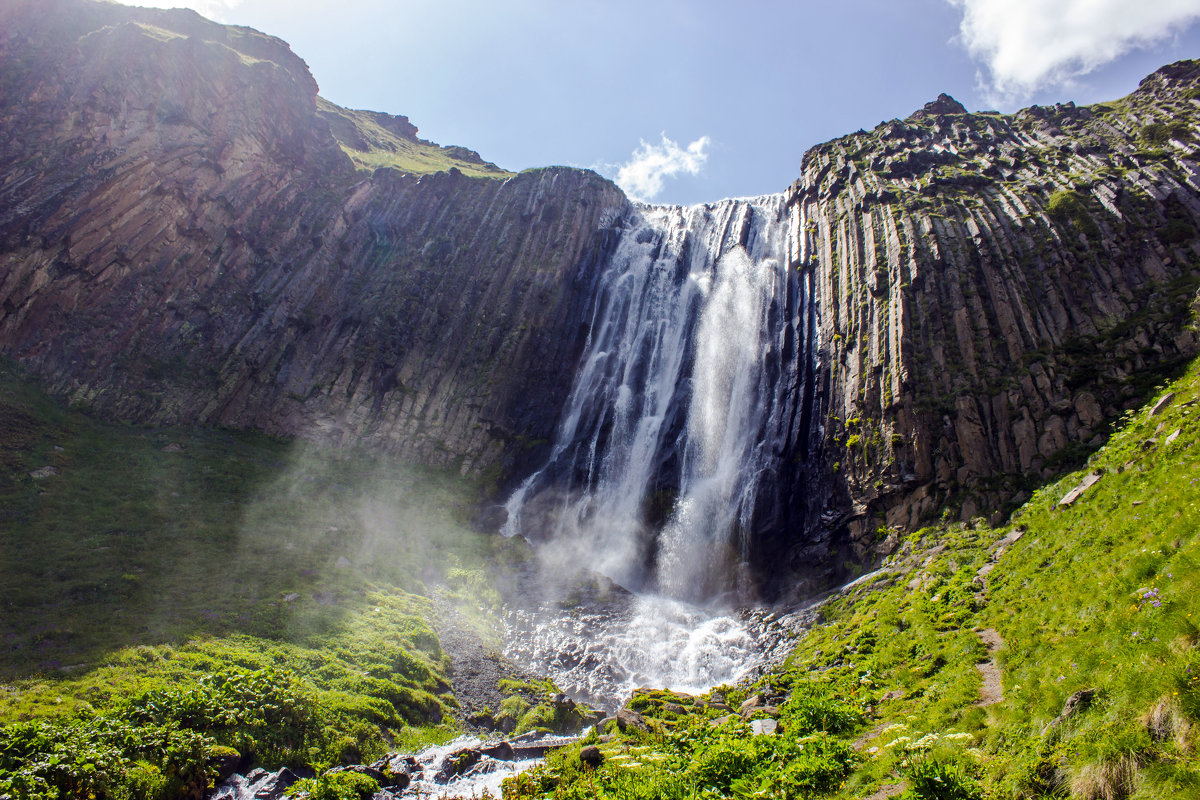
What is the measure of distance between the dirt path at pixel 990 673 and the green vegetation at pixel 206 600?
1550 centimetres

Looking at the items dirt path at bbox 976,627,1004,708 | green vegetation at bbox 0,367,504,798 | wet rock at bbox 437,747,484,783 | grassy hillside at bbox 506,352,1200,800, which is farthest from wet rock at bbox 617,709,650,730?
dirt path at bbox 976,627,1004,708

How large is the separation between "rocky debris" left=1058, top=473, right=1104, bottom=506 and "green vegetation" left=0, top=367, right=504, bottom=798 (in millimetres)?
21850

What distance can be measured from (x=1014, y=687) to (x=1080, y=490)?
41.1 ft

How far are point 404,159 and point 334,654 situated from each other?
90880 millimetres

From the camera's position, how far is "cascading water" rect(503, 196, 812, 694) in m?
27.1

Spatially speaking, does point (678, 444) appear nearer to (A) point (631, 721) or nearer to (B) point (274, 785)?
(A) point (631, 721)

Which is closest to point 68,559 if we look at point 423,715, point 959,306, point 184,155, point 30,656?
point 30,656

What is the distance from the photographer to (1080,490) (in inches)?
695

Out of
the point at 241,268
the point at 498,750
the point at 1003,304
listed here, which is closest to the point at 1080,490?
the point at 1003,304

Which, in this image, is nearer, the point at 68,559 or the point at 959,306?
the point at 68,559

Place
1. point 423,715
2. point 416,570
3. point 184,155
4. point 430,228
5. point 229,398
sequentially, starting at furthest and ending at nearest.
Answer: point 430,228 → point 184,155 → point 229,398 → point 416,570 → point 423,715

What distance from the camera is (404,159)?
92.4 metres

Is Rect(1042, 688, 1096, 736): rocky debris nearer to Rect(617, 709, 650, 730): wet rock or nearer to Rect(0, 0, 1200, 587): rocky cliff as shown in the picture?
Rect(617, 709, 650, 730): wet rock

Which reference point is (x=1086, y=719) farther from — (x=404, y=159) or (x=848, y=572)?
(x=404, y=159)
